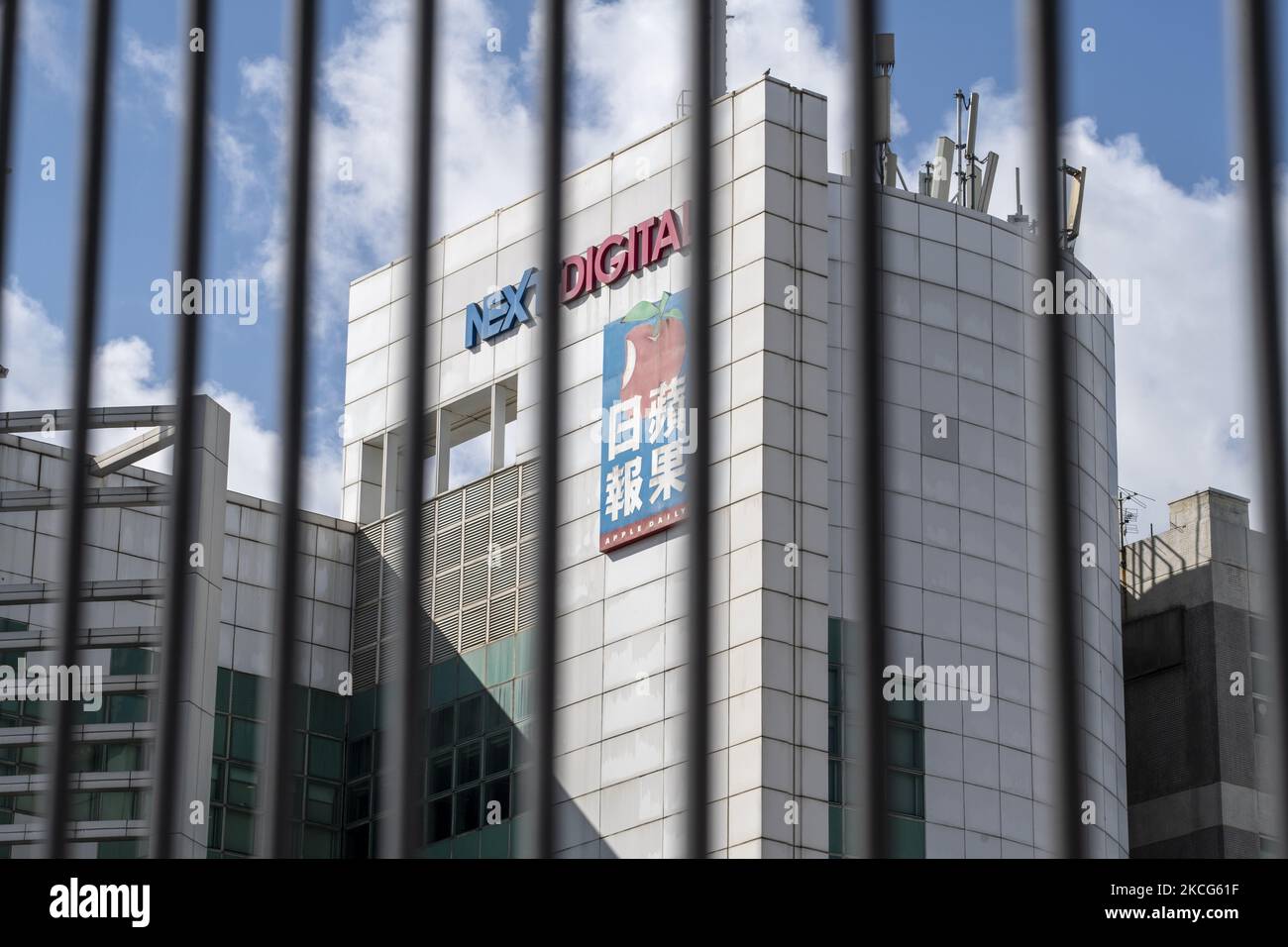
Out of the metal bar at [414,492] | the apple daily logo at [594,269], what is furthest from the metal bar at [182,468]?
the apple daily logo at [594,269]

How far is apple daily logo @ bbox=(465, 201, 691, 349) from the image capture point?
3744 cm

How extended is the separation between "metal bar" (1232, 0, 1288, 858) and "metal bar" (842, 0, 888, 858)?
2.38ft

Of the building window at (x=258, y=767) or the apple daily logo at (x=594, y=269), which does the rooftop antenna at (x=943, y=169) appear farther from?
the building window at (x=258, y=767)

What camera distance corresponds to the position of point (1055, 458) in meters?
4.18

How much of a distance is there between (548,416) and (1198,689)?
42518 mm

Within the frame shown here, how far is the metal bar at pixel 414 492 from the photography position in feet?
14.1

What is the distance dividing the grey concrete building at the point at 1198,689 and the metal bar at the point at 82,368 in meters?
41.1

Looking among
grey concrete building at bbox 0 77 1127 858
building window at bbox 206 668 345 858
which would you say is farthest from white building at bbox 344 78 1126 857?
building window at bbox 206 668 345 858

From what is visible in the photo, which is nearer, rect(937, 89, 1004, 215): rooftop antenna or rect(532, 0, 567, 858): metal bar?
rect(532, 0, 567, 858): metal bar

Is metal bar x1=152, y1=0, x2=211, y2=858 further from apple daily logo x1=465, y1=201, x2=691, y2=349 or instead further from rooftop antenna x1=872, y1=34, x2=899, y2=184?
apple daily logo x1=465, y1=201, x2=691, y2=349

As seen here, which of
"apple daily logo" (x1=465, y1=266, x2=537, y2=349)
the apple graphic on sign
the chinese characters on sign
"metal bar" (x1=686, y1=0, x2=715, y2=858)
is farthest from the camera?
"apple daily logo" (x1=465, y1=266, x2=537, y2=349)

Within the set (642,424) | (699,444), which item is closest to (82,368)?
(699,444)
